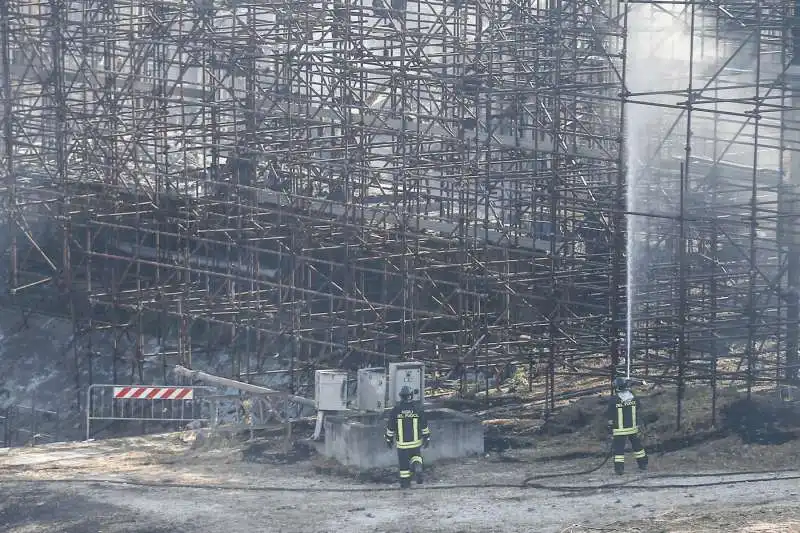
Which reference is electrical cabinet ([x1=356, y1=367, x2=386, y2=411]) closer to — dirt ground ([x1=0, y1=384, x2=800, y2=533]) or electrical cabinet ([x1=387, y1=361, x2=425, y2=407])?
electrical cabinet ([x1=387, y1=361, x2=425, y2=407])

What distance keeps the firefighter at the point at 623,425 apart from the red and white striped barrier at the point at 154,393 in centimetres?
583

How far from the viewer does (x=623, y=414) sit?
1611 centimetres

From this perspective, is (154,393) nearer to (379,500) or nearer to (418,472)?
(418,472)

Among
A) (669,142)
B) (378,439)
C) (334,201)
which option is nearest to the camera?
(378,439)

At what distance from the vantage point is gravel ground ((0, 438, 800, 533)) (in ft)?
47.2

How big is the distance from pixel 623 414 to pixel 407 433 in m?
2.23

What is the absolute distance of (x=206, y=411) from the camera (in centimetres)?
2205

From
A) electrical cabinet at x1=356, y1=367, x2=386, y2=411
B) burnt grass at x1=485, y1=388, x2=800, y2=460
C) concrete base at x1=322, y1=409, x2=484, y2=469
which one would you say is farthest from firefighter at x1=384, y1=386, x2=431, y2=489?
burnt grass at x1=485, y1=388, x2=800, y2=460

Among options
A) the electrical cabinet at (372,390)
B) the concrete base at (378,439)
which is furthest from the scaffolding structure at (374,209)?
the electrical cabinet at (372,390)

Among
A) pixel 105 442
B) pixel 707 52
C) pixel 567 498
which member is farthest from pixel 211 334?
pixel 707 52

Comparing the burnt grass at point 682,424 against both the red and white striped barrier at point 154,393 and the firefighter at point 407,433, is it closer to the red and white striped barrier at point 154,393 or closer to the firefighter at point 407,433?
the firefighter at point 407,433

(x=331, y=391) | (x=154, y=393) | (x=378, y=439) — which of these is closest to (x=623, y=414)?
(x=378, y=439)

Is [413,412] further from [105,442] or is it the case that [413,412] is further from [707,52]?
[707,52]

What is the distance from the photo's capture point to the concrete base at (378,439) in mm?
16688
